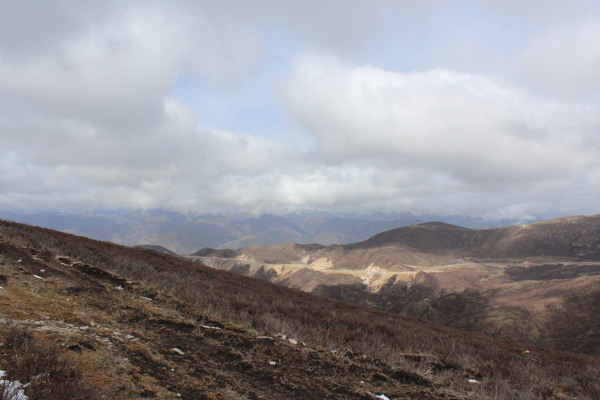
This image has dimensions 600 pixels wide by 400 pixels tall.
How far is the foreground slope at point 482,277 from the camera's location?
4612 centimetres

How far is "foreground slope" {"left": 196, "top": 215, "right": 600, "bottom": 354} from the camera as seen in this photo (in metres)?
46.1

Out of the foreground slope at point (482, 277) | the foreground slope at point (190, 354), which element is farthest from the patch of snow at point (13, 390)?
the foreground slope at point (482, 277)

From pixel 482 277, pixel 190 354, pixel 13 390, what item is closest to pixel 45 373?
pixel 13 390

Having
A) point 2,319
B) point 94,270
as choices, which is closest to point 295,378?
point 2,319

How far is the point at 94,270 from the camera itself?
42.0ft

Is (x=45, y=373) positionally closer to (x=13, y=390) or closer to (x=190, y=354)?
(x=13, y=390)

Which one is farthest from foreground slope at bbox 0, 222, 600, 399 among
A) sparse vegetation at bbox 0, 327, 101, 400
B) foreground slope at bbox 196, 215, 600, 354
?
foreground slope at bbox 196, 215, 600, 354

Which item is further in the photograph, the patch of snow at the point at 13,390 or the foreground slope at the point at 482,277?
the foreground slope at the point at 482,277

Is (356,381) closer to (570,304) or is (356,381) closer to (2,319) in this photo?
(2,319)

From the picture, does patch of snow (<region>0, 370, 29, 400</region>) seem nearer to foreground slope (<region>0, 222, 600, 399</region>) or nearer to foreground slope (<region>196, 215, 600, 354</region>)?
foreground slope (<region>0, 222, 600, 399</region>)

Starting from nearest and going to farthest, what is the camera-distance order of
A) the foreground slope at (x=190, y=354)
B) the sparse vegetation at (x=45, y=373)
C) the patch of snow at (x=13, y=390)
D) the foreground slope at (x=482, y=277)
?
the patch of snow at (x=13, y=390) → the sparse vegetation at (x=45, y=373) → the foreground slope at (x=190, y=354) → the foreground slope at (x=482, y=277)

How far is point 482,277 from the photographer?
104375 millimetres

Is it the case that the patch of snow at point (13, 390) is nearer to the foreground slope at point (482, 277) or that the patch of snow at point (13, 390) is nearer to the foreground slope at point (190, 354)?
the foreground slope at point (190, 354)

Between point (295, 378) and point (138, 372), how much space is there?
291 cm
